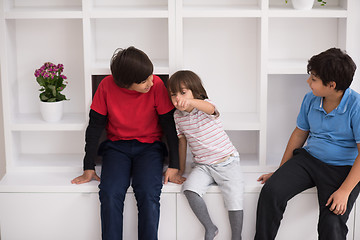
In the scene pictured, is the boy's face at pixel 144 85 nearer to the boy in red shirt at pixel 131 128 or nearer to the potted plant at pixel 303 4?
the boy in red shirt at pixel 131 128

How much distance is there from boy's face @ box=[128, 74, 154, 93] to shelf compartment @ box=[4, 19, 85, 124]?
47 cm

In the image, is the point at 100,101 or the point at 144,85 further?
the point at 100,101

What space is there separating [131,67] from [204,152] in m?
0.49

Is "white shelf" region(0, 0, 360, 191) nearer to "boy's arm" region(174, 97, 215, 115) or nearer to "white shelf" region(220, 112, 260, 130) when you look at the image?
"white shelf" region(220, 112, 260, 130)

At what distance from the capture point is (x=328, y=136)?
7.33 feet

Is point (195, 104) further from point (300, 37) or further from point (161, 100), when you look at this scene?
point (300, 37)

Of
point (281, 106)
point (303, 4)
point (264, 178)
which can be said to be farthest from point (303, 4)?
point (264, 178)

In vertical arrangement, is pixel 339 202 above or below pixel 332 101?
below

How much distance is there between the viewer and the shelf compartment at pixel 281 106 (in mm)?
2693

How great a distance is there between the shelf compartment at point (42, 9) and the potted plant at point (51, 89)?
229 mm

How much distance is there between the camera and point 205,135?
2.34 metres

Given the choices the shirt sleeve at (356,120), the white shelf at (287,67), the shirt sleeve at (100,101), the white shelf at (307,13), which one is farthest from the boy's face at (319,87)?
the shirt sleeve at (100,101)

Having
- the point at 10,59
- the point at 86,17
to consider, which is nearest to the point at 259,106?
the point at 86,17

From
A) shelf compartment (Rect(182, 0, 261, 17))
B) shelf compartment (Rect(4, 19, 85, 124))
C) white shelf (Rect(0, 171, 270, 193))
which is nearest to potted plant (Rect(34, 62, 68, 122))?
shelf compartment (Rect(4, 19, 85, 124))
